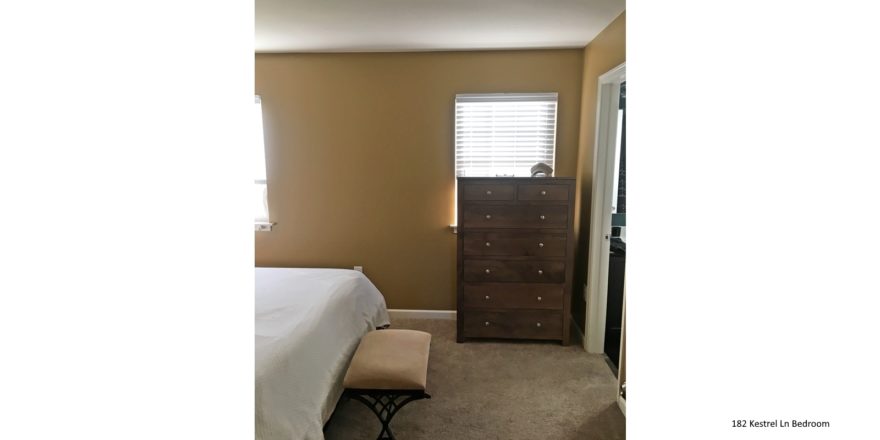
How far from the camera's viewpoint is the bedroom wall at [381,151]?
10.9 ft

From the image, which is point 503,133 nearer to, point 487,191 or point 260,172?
point 487,191

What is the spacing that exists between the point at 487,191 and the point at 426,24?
3.80 ft

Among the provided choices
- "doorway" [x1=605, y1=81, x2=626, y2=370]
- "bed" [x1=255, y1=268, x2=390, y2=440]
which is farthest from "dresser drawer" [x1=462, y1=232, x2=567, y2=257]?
"bed" [x1=255, y1=268, x2=390, y2=440]

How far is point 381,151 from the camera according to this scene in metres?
3.46

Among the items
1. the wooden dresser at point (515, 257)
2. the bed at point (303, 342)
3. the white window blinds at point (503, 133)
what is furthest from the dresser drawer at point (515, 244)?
the bed at point (303, 342)

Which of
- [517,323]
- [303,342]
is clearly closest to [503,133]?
[517,323]

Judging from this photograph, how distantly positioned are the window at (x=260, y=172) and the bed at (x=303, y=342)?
1010mm

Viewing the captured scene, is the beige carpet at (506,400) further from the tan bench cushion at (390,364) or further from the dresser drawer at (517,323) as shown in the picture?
the tan bench cushion at (390,364)

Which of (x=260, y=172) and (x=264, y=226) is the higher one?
(x=260, y=172)

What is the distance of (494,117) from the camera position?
335cm

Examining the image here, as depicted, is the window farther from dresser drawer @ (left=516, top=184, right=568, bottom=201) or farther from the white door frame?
the white door frame

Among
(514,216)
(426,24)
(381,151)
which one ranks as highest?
(426,24)

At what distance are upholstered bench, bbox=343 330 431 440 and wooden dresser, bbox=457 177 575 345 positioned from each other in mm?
1044
